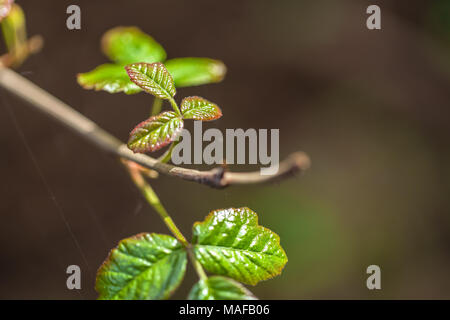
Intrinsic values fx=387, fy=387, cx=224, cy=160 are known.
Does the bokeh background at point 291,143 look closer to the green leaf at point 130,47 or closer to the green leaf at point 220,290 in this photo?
the green leaf at point 130,47

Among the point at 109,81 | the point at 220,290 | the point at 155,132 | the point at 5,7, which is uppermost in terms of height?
the point at 5,7

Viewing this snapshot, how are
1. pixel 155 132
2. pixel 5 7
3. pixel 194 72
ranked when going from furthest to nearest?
pixel 194 72 → pixel 5 7 → pixel 155 132

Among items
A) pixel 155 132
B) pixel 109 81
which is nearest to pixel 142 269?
pixel 155 132

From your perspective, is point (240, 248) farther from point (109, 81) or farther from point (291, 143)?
point (291, 143)

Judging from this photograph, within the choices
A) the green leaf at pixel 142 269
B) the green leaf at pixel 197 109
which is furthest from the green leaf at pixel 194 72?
the green leaf at pixel 142 269

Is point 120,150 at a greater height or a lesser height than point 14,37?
lesser

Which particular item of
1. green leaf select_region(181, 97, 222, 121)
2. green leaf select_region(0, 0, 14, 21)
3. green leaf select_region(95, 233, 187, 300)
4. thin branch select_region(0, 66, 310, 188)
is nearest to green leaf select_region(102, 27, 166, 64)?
thin branch select_region(0, 66, 310, 188)

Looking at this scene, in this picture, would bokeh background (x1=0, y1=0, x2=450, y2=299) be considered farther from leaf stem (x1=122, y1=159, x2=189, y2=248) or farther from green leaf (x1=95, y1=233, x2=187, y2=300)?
green leaf (x1=95, y1=233, x2=187, y2=300)
